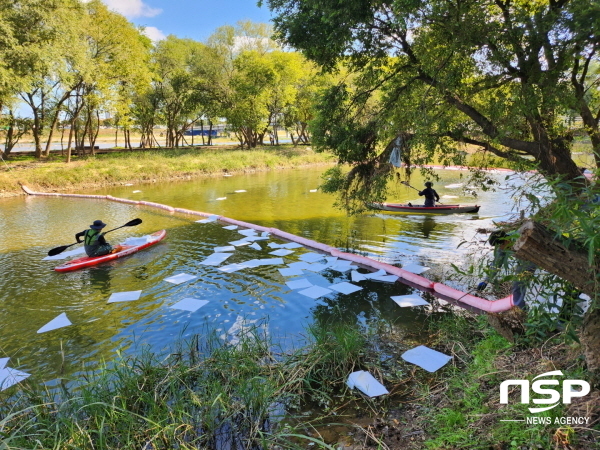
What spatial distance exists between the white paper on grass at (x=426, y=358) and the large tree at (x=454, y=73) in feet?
11.9

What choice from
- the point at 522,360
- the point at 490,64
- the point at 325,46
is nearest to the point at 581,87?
the point at 490,64

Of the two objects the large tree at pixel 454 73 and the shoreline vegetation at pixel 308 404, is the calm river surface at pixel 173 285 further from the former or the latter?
the large tree at pixel 454 73

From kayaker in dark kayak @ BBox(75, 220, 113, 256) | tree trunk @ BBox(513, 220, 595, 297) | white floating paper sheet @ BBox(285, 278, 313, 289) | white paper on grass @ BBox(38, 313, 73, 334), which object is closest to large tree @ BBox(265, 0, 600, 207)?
white floating paper sheet @ BBox(285, 278, 313, 289)

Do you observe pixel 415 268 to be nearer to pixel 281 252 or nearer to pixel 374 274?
pixel 374 274

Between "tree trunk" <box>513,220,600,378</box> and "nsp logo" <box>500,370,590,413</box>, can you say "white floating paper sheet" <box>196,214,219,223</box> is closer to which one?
"nsp logo" <box>500,370,590,413</box>

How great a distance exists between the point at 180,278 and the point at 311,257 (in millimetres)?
2960

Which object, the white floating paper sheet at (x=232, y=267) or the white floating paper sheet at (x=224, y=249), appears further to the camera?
the white floating paper sheet at (x=224, y=249)

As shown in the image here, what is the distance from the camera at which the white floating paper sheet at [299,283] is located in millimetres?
7418

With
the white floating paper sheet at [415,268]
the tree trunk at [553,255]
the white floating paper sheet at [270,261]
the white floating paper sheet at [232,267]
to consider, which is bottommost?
the white floating paper sheet at [232,267]

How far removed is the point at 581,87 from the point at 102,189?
21789 mm

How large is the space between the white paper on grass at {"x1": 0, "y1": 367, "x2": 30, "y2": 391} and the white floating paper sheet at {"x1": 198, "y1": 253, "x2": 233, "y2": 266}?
4.41 metres

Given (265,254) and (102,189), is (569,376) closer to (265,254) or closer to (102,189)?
(265,254)

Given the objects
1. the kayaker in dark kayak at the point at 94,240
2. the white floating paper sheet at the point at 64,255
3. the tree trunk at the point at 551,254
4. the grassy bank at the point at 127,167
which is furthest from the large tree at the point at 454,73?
the grassy bank at the point at 127,167

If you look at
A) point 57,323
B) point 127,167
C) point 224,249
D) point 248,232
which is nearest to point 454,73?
point 224,249
